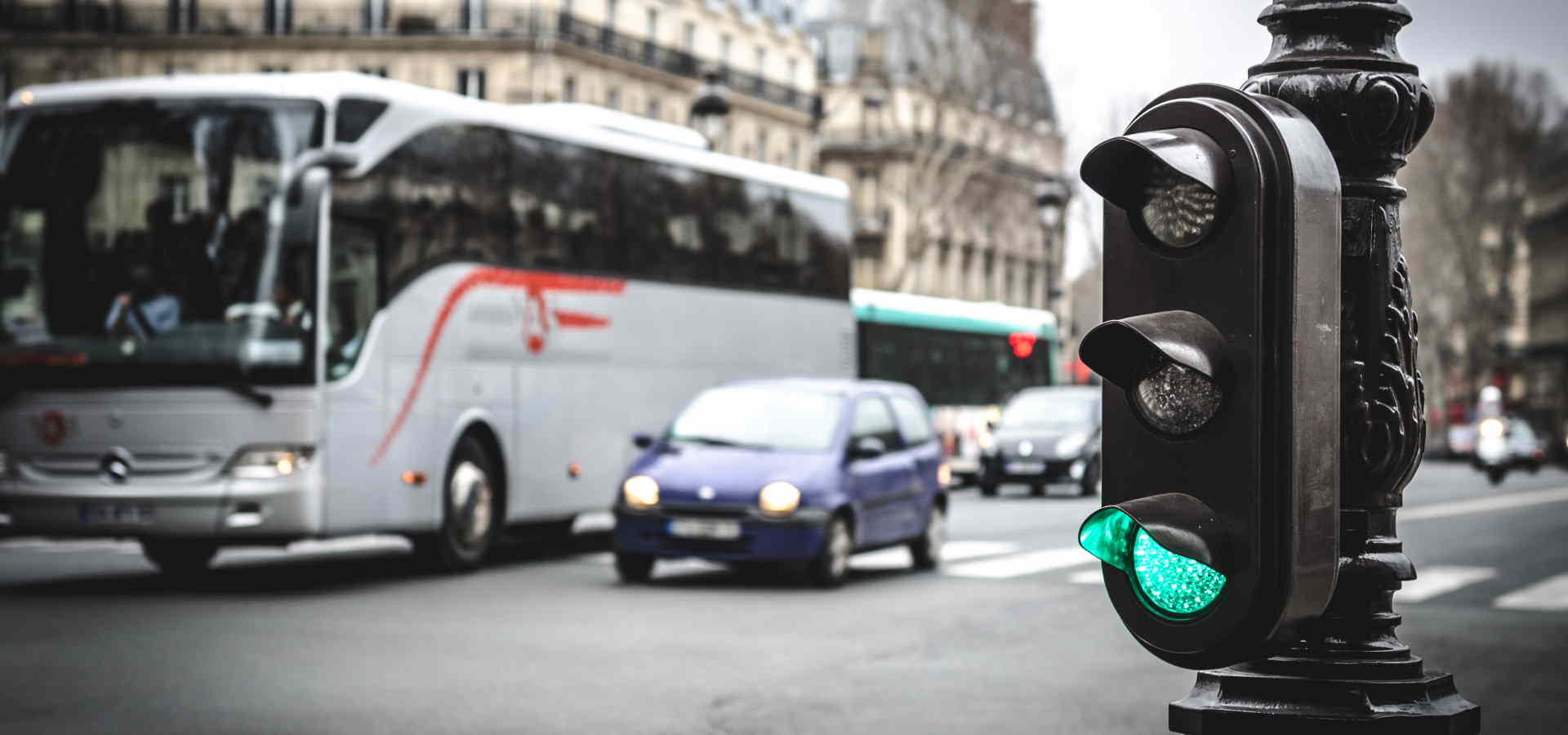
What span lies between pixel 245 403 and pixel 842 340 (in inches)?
429

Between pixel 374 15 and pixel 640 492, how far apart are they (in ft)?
180

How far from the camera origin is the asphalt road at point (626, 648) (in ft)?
29.1

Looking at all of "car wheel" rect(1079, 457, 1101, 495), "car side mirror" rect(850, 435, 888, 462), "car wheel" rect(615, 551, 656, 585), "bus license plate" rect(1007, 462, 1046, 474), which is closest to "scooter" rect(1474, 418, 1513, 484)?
"car wheel" rect(1079, 457, 1101, 495)

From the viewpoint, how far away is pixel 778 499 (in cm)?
1551

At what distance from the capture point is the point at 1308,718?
298 centimetres

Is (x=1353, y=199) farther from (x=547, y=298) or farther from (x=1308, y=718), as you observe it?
(x=547, y=298)

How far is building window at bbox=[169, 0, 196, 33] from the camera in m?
66.9

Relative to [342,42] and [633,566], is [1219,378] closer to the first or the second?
[633,566]

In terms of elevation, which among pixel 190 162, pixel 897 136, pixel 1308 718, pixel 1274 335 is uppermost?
pixel 897 136

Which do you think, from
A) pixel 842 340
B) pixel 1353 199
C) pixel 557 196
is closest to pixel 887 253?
pixel 842 340

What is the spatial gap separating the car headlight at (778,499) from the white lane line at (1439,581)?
4205 mm

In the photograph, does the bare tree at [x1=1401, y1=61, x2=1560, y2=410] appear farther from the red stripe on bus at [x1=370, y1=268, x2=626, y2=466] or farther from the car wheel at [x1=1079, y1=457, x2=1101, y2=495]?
the red stripe on bus at [x1=370, y1=268, x2=626, y2=466]

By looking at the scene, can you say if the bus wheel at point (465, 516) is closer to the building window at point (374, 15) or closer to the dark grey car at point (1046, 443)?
the dark grey car at point (1046, 443)

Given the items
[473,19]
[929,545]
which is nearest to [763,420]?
[929,545]
